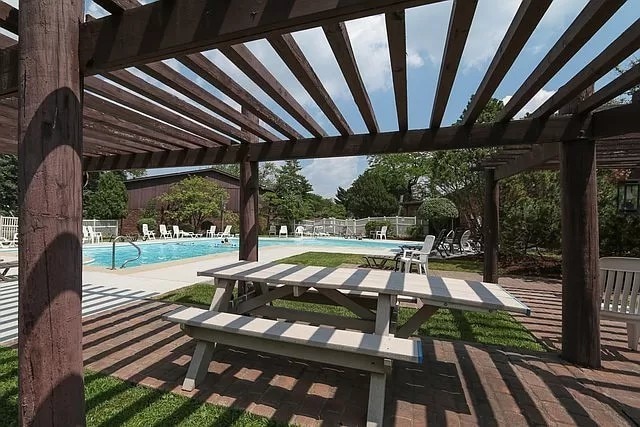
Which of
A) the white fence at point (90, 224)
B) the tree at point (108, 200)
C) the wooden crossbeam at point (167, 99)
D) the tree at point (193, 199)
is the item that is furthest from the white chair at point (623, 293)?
the tree at point (108, 200)

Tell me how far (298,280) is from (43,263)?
78.2 inches

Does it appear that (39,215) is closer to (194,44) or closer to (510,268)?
(194,44)

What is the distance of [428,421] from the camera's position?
7.53 ft

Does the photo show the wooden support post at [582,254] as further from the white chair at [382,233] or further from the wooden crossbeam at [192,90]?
the white chair at [382,233]

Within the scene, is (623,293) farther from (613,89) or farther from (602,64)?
(602,64)

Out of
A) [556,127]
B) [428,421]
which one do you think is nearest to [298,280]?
[428,421]

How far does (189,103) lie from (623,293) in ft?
15.6

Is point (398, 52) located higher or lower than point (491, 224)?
higher

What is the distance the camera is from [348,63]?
2150mm

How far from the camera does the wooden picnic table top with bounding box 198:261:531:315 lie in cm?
261

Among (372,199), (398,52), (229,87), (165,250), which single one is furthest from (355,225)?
(398,52)

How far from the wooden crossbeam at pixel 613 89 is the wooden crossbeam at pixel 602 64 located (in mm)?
201

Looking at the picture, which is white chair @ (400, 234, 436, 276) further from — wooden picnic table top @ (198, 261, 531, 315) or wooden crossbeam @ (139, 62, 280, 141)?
wooden crossbeam @ (139, 62, 280, 141)

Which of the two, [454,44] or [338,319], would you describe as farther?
[338,319]
